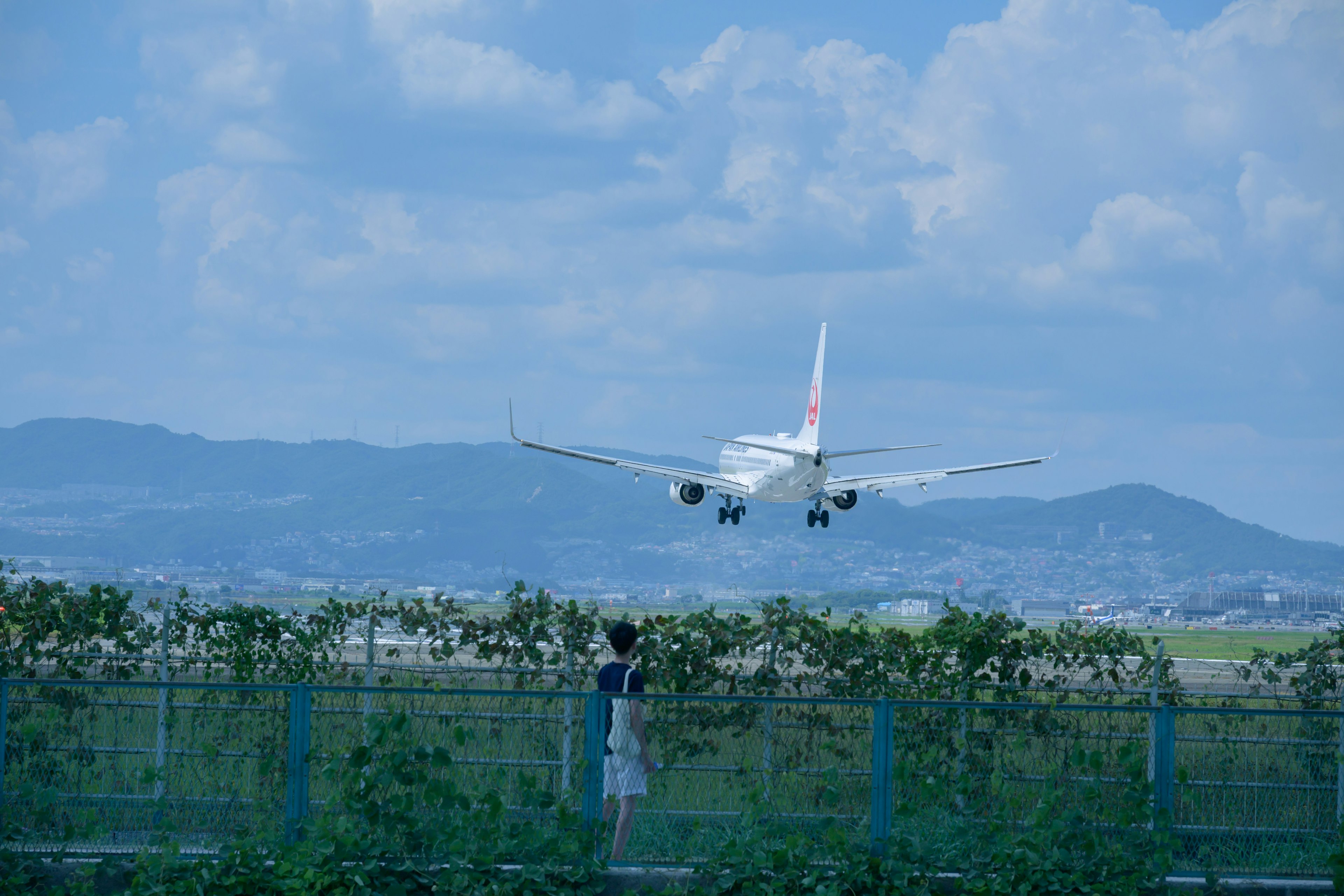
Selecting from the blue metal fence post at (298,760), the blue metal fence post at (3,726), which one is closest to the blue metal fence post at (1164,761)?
the blue metal fence post at (298,760)

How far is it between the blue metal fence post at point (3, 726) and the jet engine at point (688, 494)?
46788 mm

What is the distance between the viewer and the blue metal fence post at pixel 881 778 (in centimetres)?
916

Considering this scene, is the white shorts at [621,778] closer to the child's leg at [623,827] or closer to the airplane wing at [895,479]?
the child's leg at [623,827]

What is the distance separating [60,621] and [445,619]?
398 centimetres

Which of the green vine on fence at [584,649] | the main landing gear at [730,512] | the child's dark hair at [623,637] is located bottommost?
the green vine on fence at [584,649]

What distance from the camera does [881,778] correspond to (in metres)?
9.24

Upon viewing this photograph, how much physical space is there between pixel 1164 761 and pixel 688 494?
1881 inches

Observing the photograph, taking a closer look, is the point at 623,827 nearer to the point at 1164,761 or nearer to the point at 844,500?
the point at 1164,761

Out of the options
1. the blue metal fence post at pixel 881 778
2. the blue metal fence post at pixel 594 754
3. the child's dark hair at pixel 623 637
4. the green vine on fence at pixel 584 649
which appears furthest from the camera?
the green vine on fence at pixel 584 649

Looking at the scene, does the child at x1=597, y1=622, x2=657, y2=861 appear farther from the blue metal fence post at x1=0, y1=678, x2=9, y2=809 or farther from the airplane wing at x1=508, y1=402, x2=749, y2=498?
the airplane wing at x1=508, y1=402, x2=749, y2=498

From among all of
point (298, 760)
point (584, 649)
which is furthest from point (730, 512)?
point (298, 760)

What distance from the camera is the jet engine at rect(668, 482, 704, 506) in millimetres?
56344

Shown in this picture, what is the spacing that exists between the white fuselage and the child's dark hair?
40647 mm

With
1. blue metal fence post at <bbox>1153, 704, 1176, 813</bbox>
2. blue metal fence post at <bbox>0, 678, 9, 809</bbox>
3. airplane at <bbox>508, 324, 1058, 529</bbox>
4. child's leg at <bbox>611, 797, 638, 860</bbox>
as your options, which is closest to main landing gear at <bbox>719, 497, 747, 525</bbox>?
airplane at <bbox>508, 324, 1058, 529</bbox>
